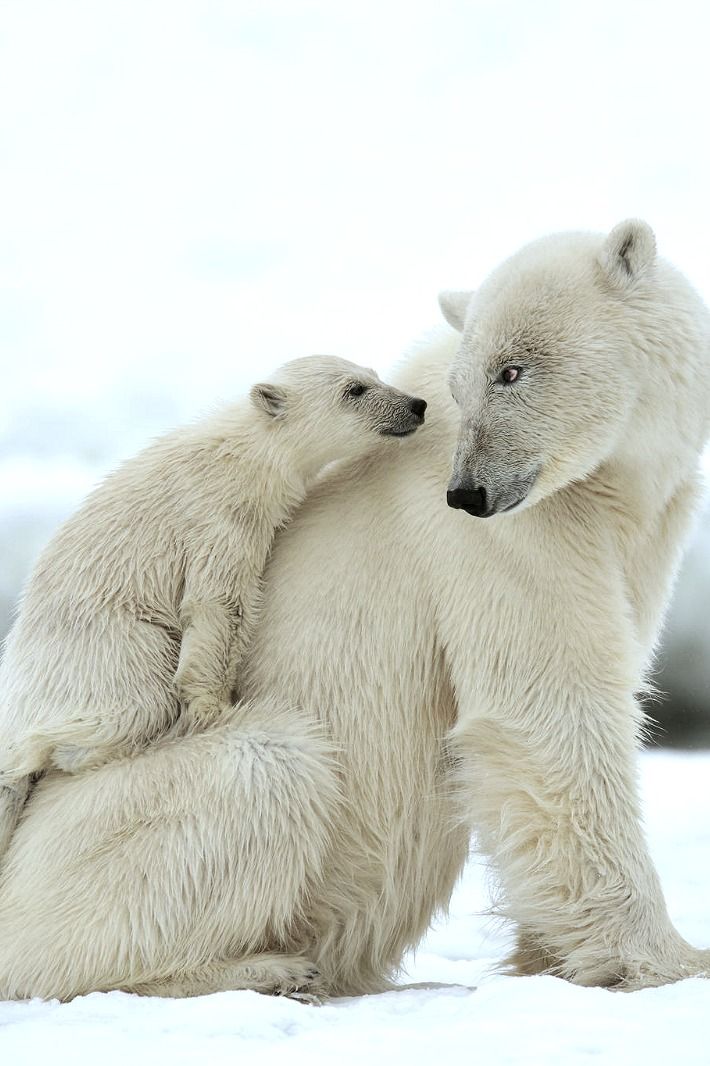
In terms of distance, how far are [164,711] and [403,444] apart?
1.05 m

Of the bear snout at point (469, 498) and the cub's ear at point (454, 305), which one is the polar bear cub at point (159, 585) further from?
the bear snout at point (469, 498)

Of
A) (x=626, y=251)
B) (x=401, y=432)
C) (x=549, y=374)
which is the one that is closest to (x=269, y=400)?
(x=401, y=432)

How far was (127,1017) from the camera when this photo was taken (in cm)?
272

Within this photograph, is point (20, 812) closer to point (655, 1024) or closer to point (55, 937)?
point (55, 937)

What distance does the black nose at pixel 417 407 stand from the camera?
365 cm

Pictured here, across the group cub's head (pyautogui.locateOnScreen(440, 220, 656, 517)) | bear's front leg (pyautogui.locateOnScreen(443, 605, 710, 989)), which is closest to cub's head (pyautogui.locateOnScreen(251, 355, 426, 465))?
cub's head (pyautogui.locateOnScreen(440, 220, 656, 517))

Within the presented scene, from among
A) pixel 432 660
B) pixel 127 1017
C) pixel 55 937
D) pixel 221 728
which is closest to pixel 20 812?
pixel 55 937

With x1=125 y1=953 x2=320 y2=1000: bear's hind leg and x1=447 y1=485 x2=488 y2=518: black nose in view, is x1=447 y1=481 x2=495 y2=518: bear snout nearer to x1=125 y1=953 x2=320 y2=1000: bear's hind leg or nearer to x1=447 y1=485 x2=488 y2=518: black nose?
x1=447 y1=485 x2=488 y2=518: black nose

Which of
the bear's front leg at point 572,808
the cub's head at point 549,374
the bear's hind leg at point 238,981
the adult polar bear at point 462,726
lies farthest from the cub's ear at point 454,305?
the bear's hind leg at point 238,981

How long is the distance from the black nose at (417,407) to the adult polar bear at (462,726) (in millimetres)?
137

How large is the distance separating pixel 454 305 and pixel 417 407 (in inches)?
13.3

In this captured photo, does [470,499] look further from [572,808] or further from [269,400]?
[269,400]

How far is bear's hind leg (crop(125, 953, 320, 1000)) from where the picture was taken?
3.13 m

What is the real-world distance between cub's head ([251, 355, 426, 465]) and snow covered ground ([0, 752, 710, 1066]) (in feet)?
5.18
